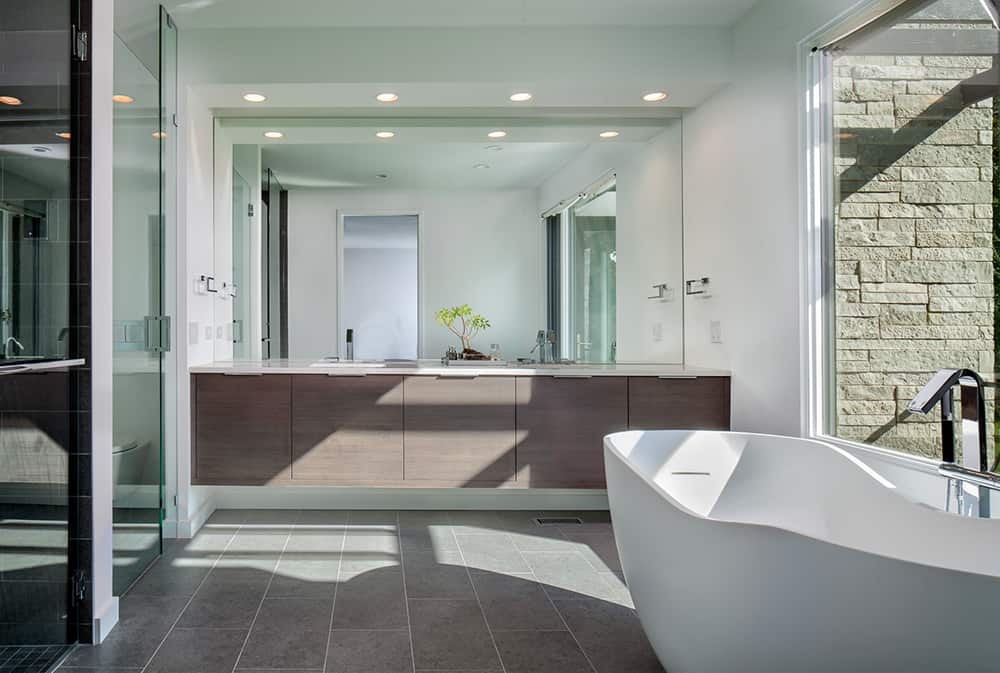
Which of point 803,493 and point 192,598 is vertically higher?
point 803,493

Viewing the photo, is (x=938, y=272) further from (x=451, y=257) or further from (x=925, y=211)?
(x=451, y=257)

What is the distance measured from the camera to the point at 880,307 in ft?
8.48

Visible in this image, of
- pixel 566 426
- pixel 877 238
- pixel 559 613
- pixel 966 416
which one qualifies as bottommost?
pixel 559 613

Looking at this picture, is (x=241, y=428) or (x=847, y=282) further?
(x=241, y=428)

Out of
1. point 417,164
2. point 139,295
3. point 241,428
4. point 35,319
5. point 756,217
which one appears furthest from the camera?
point 417,164

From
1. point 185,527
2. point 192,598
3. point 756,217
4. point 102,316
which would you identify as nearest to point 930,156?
point 756,217

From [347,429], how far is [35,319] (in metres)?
1.67

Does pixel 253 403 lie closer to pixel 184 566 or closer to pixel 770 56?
pixel 184 566

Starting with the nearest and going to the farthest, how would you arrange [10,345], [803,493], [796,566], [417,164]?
1. [796,566]
2. [10,345]
3. [803,493]
4. [417,164]

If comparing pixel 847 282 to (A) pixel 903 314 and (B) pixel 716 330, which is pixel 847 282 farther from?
(B) pixel 716 330

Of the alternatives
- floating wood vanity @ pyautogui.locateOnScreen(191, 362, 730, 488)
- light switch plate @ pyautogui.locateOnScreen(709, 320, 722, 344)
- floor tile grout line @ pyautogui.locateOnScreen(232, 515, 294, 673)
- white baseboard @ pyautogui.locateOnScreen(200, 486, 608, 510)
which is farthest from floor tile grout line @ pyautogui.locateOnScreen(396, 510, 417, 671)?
light switch plate @ pyautogui.locateOnScreen(709, 320, 722, 344)

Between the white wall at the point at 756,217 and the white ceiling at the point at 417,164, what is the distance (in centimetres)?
81

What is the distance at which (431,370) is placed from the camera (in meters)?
3.51

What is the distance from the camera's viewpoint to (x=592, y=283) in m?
3.76
